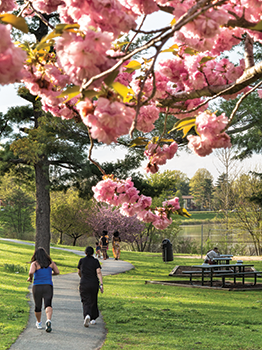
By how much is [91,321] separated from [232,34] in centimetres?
595

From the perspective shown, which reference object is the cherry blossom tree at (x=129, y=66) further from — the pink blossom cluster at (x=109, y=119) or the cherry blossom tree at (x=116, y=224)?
the cherry blossom tree at (x=116, y=224)

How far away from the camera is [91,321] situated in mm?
7305

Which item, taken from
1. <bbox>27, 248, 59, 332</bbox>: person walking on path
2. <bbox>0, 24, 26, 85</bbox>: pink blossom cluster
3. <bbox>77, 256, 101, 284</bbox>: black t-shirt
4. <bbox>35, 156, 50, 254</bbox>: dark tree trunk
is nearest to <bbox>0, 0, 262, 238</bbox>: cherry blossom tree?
<bbox>0, 24, 26, 85</bbox>: pink blossom cluster

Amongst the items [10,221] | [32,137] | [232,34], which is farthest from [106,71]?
[10,221]

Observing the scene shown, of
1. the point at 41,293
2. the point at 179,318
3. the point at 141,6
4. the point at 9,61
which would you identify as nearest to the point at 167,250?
the point at 179,318

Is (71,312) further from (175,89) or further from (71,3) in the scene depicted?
(71,3)

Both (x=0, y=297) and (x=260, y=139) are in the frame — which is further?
(x=260, y=139)

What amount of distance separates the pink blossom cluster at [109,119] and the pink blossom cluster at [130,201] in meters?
2.24

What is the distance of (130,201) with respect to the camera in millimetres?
4102

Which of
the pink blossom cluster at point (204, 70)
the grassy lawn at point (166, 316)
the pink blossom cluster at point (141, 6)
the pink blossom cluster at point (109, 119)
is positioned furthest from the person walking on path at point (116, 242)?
the pink blossom cluster at point (109, 119)

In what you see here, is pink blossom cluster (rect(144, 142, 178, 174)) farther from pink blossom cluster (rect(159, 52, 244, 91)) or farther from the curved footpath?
Result: the curved footpath

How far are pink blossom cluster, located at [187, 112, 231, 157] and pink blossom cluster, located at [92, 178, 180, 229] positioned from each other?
1.69 metres

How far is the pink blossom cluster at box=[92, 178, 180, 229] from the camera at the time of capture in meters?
3.88

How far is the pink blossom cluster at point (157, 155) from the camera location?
11.2 feet
